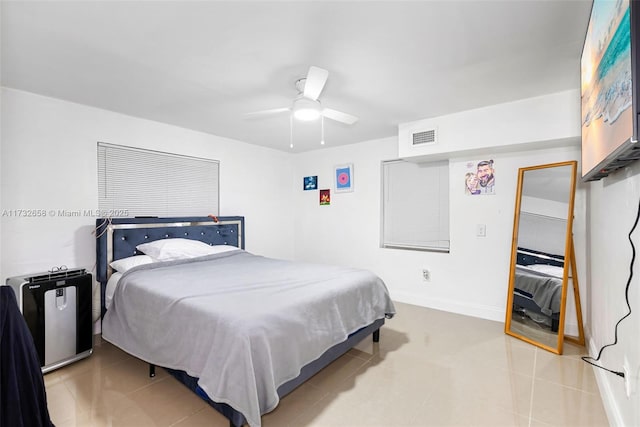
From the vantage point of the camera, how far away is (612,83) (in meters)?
1.21

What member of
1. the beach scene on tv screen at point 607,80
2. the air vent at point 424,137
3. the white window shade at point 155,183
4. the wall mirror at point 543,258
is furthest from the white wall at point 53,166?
the wall mirror at point 543,258

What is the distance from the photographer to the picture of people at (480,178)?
3.46 m

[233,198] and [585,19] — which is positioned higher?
[585,19]

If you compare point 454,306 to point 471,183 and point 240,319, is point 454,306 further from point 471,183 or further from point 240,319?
point 240,319

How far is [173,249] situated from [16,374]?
186 centimetres

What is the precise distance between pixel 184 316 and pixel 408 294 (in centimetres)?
309

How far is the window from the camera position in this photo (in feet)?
12.8

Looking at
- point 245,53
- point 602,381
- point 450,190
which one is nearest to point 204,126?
point 245,53

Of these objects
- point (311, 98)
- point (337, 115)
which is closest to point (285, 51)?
point (311, 98)

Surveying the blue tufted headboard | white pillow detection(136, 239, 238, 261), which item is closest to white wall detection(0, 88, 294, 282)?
the blue tufted headboard

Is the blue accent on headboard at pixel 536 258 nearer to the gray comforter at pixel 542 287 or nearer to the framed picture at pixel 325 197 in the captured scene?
the gray comforter at pixel 542 287

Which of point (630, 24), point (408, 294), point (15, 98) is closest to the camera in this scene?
point (630, 24)

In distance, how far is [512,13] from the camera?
1.66m

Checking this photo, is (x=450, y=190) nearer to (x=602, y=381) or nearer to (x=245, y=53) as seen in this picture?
(x=602, y=381)
